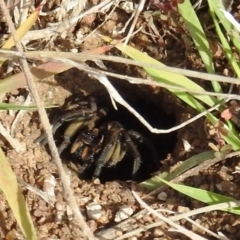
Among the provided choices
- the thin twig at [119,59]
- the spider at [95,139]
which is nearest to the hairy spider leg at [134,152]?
the spider at [95,139]

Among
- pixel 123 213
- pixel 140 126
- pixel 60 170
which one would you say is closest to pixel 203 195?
pixel 123 213

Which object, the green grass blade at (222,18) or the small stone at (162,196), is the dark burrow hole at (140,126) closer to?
the small stone at (162,196)

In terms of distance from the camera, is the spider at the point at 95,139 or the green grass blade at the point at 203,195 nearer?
the green grass blade at the point at 203,195

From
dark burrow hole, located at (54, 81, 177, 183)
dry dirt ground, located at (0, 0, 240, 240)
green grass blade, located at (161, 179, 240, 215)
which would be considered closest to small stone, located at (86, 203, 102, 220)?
dry dirt ground, located at (0, 0, 240, 240)

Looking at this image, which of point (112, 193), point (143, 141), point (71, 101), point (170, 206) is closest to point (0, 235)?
point (112, 193)

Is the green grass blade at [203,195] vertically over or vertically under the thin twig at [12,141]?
under

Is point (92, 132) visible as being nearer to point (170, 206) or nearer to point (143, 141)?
point (143, 141)

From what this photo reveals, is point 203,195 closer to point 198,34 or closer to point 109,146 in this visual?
point 198,34

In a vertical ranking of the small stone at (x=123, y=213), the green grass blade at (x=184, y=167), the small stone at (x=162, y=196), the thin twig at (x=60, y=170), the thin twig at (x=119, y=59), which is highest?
the thin twig at (x=119, y=59)
